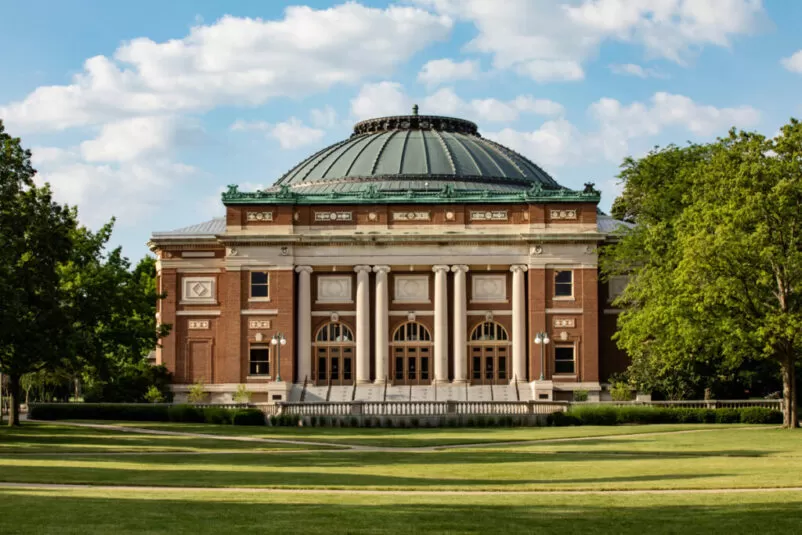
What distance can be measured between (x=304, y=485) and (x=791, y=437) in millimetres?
27508

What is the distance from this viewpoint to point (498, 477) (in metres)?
32.0

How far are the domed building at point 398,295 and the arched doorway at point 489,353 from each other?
0.09 m

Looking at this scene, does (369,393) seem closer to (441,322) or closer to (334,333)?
(334,333)

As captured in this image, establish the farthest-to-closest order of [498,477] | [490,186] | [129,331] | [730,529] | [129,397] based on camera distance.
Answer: [490,186] → [129,397] → [129,331] → [498,477] → [730,529]

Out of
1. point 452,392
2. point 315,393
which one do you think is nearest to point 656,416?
point 452,392

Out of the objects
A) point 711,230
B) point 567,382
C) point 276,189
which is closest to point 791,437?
point 711,230

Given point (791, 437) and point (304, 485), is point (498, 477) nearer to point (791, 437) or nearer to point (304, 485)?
point (304, 485)

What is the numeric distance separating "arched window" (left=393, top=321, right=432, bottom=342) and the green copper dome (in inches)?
387

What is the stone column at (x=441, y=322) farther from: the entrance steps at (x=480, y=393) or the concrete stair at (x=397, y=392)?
the concrete stair at (x=397, y=392)

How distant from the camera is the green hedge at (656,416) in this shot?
212ft

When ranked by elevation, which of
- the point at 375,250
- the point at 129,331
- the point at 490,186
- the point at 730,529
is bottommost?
the point at 730,529

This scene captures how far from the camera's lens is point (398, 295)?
284ft

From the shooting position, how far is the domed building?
85.0m

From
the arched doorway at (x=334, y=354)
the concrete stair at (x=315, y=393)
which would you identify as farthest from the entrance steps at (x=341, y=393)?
the arched doorway at (x=334, y=354)
